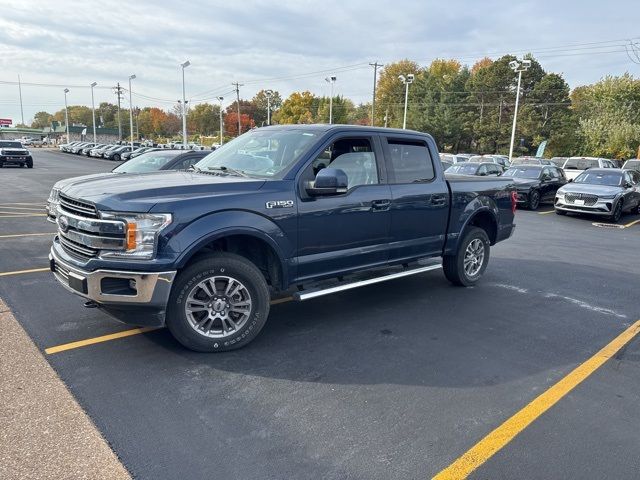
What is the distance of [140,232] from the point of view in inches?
148

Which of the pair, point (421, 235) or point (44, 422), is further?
point (421, 235)

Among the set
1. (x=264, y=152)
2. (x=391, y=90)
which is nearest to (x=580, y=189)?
(x=264, y=152)

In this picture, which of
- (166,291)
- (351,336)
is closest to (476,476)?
(351,336)

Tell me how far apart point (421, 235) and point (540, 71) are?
204 feet

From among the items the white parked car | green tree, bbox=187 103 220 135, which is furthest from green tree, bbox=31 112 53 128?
the white parked car

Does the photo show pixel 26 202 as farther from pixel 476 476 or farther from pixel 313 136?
pixel 476 476

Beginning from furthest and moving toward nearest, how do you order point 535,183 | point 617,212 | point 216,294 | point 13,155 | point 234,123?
point 234,123, point 13,155, point 535,183, point 617,212, point 216,294

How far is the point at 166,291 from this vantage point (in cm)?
384

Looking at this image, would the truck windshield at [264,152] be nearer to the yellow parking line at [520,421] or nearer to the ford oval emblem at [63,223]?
the ford oval emblem at [63,223]

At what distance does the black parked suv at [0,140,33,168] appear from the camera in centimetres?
3017

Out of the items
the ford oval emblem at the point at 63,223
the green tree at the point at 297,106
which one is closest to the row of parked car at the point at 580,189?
the ford oval emblem at the point at 63,223

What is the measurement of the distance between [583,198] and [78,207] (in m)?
15.4

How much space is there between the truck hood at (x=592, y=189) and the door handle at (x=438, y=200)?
11537 mm

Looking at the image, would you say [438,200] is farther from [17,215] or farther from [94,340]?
[17,215]
